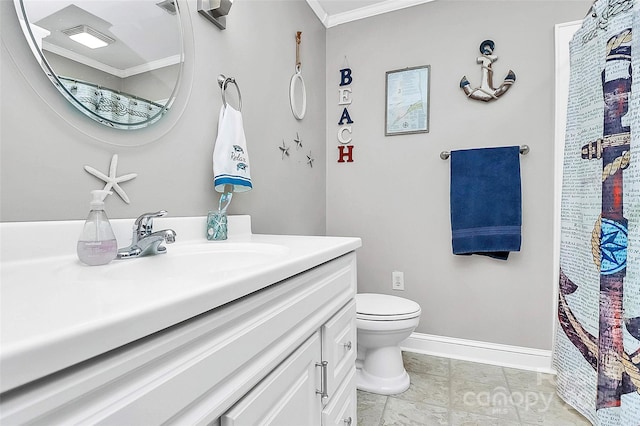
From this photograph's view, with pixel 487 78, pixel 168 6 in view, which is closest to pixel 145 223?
pixel 168 6

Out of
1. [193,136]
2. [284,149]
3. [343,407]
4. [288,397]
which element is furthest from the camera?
[284,149]

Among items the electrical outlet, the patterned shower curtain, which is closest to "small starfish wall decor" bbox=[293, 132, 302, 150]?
the electrical outlet

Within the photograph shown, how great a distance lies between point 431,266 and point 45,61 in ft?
6.51

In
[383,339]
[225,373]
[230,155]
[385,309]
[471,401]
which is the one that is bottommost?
[471,401]

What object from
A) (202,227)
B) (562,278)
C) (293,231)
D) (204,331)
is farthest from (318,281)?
(562,278)

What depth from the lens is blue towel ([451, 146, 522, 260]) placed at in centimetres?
183

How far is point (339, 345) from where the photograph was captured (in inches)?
39.6

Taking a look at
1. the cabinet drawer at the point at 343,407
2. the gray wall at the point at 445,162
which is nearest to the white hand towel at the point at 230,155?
the cabinet drawer at the point at 343,407

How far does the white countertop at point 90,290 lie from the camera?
0.30m

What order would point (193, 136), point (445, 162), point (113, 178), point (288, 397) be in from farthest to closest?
1. point (445, 162)
2. point (193, 136)
3. point (113, 178)
4. point (288, 397)

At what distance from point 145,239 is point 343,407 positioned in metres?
0.79

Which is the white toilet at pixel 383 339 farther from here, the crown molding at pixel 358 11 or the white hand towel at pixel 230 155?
the crown molding at pixel 358 11

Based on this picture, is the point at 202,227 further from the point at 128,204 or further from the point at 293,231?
the point at 293,231

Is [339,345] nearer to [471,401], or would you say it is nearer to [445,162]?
[471,401]
